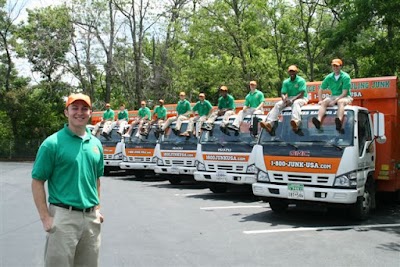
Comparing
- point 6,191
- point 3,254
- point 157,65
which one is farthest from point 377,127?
point 157,65

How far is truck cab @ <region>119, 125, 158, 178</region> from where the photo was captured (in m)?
17.1

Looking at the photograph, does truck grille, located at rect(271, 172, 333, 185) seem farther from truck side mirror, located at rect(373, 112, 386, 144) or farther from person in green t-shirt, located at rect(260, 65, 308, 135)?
truck side mirror, located at rect(373, 112, 386, 144)

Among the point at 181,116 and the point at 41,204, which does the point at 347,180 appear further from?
the point at 181,116

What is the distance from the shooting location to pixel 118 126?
1964 centimetres

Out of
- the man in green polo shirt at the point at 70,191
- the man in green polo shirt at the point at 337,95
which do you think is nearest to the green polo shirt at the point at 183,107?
the man in green polo shirt at the point at 337,95

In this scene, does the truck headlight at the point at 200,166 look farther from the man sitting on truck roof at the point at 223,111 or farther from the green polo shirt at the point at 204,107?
the green polo shirt at the point at 204,107

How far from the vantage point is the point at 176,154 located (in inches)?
581

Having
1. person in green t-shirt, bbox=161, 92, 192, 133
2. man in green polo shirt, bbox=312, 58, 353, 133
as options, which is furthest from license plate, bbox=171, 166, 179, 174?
man in green polo shirt, bbox=312, 58, 353, 133

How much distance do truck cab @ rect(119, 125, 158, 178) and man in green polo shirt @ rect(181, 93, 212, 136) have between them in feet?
7.60

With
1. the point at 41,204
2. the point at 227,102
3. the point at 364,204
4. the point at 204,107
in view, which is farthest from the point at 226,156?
the point at 41,204

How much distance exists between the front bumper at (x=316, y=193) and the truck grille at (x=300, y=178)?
125mm

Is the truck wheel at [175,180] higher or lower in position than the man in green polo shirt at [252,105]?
lower

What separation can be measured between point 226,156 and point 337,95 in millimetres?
3689

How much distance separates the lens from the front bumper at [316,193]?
26.5ft
